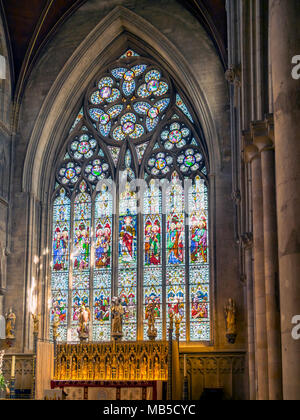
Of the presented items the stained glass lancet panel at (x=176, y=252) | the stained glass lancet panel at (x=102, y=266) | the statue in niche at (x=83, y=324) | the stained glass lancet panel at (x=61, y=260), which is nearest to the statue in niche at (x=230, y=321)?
the stained glass lancet panel at (x=176, y=252)

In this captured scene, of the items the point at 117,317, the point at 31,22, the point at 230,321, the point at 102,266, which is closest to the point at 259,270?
the point at 230,321

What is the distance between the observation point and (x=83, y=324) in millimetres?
19953

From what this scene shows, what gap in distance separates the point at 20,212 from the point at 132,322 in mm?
5422

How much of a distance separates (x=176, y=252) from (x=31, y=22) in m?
9.72

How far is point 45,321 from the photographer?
21.1 meters

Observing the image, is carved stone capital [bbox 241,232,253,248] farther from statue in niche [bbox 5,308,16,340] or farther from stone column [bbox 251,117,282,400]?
statue in niche [bbox 5,308,16,340]

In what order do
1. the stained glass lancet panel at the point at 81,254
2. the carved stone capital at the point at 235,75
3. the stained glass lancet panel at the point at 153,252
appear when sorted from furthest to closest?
the stained glass lancet panel at the point at 81,254
the stained glass lancet panel at the point at 153,252
the carved stone capital at the point at 235,75

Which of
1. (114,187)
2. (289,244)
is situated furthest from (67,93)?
(289,244)

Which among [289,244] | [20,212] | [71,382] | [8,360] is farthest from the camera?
[20,212]

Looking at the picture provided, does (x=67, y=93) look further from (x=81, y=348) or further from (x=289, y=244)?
(x=289, y=244)

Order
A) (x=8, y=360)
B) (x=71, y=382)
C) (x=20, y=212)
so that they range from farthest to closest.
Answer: (x=20, y=212)
(x=8, y=360)
(x=71, y=382)

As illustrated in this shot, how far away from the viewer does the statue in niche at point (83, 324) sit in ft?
65.4

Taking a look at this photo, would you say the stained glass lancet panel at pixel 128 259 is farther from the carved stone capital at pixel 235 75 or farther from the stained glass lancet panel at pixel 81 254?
the carved stone capital at pixel 235 75

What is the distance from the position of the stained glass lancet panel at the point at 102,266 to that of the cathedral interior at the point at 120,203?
1.5 inches
